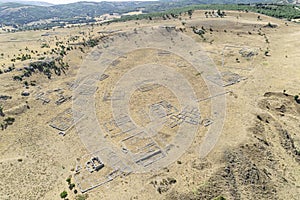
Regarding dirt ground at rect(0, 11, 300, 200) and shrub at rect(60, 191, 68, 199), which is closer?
shrub at rect(60, 191, 68, 199)

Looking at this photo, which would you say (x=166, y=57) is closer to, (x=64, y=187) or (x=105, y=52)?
(x=105, y=52)

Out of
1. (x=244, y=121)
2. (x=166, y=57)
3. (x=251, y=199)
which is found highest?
(x=166, y=57)

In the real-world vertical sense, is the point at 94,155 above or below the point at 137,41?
below

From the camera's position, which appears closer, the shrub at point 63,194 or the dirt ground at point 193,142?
the shrub at point 63,194

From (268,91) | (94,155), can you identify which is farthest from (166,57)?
(94,155)

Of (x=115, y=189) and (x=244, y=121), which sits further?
(x=244, y=121)

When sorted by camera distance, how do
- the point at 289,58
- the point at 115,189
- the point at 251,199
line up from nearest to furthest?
the point at 251,199
the point at 115,189
the point at 289,58

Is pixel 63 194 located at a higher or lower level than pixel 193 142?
lower

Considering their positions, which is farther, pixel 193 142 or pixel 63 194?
pixel 193 142
